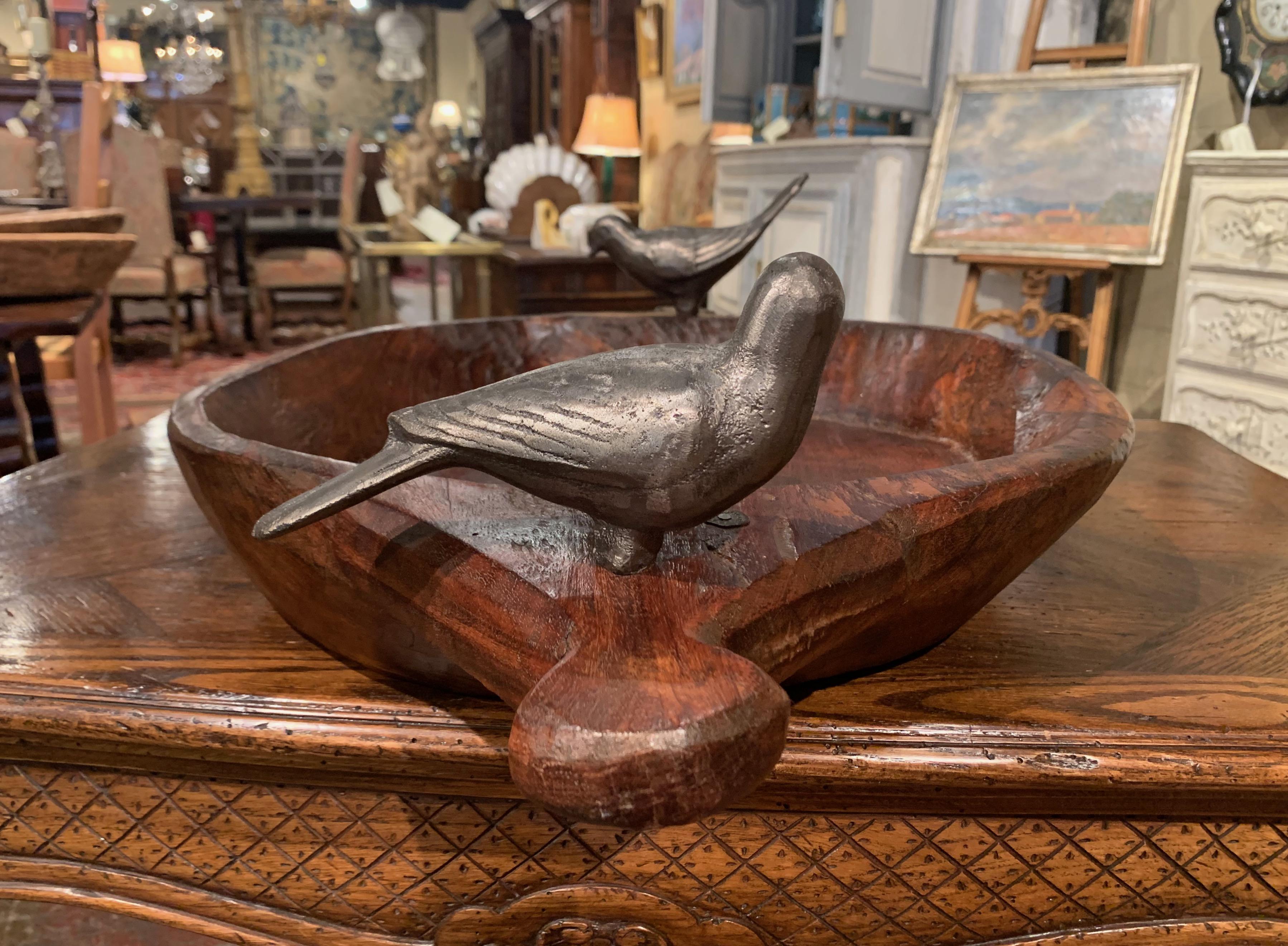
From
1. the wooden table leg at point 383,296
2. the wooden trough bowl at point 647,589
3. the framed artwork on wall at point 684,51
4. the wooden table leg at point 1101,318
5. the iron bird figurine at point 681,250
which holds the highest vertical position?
the framed artwork on wall at point 684,51

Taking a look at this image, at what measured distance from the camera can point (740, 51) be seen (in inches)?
134

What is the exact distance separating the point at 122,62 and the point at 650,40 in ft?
10.8

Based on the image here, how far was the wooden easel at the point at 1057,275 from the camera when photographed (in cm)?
210

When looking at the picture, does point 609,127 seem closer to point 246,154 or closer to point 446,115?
point 246,154

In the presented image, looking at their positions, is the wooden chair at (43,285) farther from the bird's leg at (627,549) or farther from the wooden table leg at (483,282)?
the wooden table leg at (483,282)

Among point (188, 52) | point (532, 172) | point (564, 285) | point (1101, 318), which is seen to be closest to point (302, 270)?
point (532, 172)

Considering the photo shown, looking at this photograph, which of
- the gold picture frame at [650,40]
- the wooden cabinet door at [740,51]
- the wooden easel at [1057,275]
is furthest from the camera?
the gold picture frame at [650,40]

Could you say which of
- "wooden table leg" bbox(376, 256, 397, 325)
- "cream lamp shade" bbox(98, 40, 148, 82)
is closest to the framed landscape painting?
"wooden table leg" bbox(376, 256, 397, 325)

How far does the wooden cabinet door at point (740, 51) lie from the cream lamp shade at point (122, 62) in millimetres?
2786

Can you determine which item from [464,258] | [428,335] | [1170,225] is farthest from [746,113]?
[428,335]

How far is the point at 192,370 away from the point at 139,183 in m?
0.72

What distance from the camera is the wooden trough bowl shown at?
0.30 meters

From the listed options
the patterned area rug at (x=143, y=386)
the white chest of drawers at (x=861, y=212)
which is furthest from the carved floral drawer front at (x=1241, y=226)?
the patterned area rug at (x=143, y=386)

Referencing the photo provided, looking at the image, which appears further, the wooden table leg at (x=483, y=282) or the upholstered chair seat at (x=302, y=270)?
the upholstered chair seat at (x=302, y=270)
